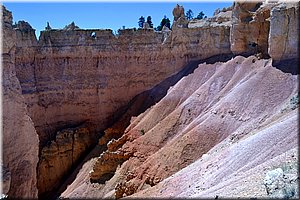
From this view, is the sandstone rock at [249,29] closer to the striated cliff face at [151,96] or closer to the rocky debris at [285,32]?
the striated cliff face at [151,96]

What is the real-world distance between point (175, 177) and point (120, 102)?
1952cm

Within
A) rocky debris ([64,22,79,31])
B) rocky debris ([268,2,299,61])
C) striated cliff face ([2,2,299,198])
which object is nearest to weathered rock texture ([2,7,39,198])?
striated cliff face ([2,2,299,198])

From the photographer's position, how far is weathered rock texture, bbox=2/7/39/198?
36.0ft

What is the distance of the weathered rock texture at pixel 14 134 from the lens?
11.0m

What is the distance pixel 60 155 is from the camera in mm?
36156

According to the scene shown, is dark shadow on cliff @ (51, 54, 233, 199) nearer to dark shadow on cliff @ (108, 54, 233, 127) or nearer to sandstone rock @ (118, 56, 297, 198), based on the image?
dark shadow on cliff @ (108, 54, 233, 127)

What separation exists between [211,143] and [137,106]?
45.1 ft

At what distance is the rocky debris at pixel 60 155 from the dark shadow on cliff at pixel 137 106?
1.03 metres

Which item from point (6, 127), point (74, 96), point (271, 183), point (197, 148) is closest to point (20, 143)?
point (6, 127)

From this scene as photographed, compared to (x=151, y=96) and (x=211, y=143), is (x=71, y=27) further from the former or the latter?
(x=211, y=143)

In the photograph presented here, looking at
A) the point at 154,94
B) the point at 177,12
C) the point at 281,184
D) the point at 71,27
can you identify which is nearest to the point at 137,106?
the point at 154,94

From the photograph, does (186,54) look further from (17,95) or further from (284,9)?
(17,95)

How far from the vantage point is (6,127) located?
1114cm

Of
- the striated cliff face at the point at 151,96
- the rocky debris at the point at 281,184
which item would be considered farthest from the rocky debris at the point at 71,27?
the rocky debris at the point at 281,184
